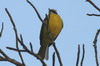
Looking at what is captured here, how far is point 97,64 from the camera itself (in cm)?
240

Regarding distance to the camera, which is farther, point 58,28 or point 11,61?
point 58,28

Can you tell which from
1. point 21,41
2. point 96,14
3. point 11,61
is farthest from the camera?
point 96,14

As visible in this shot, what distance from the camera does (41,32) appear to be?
7609mm

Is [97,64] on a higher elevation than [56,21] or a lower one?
lower

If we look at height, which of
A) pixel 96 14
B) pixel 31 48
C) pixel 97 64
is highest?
pixel 96 14

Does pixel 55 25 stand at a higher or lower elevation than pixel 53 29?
higher

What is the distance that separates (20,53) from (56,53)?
32 centimetres

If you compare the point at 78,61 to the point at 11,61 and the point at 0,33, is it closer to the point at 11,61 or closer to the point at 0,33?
the point at 11,61

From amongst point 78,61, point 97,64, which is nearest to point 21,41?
point 78,61

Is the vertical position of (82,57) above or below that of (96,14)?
below

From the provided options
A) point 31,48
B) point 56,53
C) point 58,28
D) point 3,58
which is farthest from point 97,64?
point 58,28

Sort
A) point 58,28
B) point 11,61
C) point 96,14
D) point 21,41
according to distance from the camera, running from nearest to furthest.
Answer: point 11,61
point 21,41
point 96,14
point 58,28

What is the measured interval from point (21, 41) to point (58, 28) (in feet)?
16.6

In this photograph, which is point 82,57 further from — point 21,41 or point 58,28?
point 58,28
